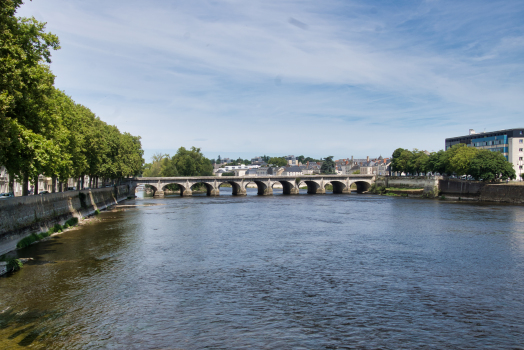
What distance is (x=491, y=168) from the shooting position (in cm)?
8119

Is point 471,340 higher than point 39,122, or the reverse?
point 39,122

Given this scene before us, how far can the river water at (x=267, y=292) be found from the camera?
15680 millimetres

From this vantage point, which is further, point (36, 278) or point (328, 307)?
point (36, 278)

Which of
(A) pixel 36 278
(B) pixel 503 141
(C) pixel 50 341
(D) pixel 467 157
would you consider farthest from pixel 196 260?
(B) pixel 503 141

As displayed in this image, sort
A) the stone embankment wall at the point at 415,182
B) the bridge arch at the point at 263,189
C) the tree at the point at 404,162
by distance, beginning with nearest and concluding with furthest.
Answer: the stone embankment wall at the point at 415,182
the bridge arch at the point at 263,189
the tree at the point at 404,162

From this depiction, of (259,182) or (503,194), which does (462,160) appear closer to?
(503,194)

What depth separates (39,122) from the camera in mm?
28328

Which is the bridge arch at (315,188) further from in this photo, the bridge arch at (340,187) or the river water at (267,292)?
the river water at (267,292)

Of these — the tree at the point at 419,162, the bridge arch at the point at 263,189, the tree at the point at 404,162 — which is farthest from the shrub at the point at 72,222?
the tree at the point at 404,162

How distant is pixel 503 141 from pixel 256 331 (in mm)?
110504

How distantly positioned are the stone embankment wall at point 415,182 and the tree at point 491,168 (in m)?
13.0

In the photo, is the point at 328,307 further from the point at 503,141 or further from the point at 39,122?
the point at 503,141

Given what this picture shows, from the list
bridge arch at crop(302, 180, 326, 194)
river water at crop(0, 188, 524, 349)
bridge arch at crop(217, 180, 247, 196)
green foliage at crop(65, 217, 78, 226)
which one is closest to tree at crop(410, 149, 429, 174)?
bridge arch at crop(302, 180, 326, 194)

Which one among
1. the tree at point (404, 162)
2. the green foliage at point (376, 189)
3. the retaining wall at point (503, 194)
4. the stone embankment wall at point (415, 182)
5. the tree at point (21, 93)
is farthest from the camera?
the tree at point (404, 162)
